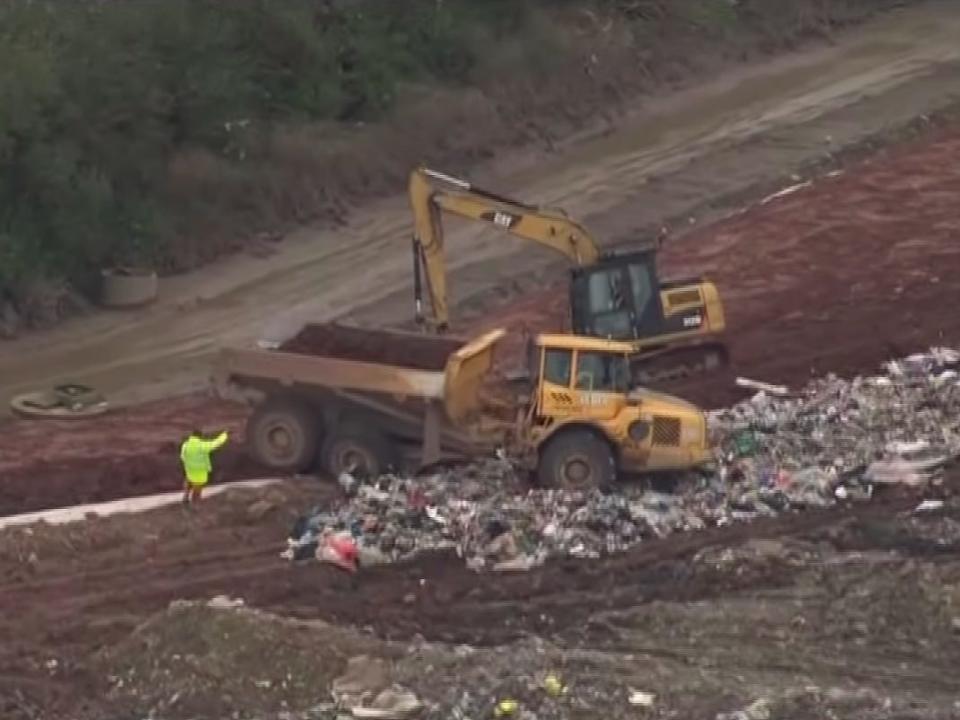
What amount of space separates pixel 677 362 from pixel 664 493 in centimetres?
568

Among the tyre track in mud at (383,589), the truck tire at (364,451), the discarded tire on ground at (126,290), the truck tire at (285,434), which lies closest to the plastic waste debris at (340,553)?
the tyre track in mud at (383,589)

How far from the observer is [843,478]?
23.6 metres

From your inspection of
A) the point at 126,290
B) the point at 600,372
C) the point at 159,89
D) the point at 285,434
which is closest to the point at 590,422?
the point at 600,372

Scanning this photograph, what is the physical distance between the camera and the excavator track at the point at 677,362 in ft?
92.8

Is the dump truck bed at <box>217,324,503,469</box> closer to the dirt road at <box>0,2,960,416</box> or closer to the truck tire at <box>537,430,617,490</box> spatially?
the truck tire at <box>537,430,617,490</box>

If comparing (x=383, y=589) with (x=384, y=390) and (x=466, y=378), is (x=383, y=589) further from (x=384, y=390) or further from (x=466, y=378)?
(x=466, y=378)

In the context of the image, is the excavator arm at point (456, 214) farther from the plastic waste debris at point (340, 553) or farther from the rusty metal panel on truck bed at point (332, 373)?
Result: the plastic waste debris at point (340, 553)

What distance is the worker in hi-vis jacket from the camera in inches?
895

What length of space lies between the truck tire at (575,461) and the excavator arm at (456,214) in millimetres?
3877

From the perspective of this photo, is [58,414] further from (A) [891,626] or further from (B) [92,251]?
(A) [891,626]

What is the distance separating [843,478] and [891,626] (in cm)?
467

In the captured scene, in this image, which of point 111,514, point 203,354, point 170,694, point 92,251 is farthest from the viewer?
point 92,251

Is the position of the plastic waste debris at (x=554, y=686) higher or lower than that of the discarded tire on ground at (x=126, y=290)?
lower

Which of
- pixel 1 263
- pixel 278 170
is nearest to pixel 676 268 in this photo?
pixel 278 170
